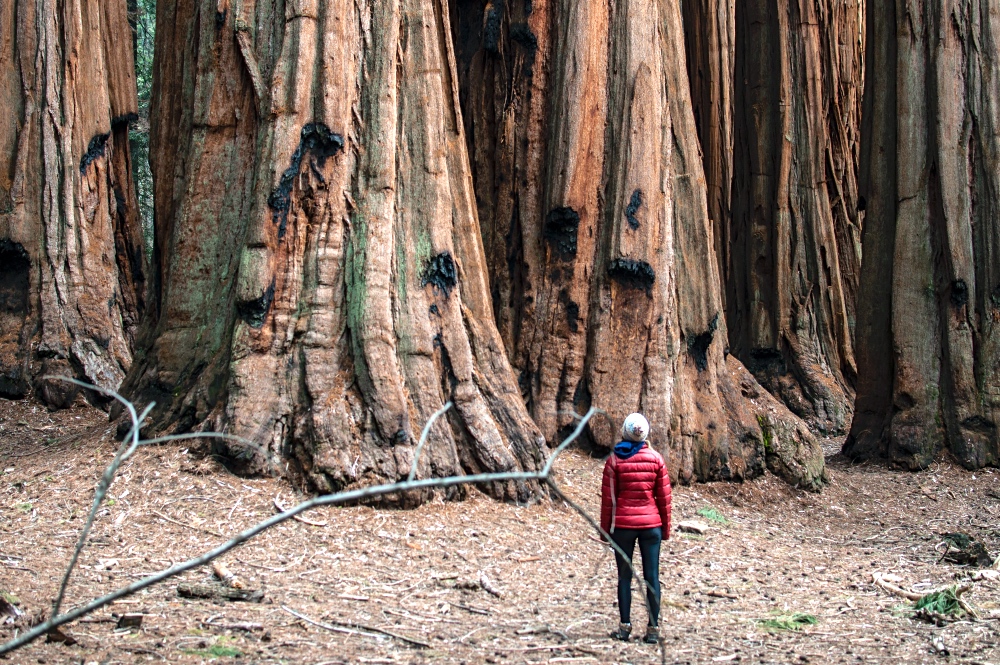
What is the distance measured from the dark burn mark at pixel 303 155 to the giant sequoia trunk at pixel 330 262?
10 millimetres

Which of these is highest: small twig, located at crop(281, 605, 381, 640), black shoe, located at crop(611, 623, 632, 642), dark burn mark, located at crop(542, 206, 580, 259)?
dark burn mark, located at crop(542, 206, 580, 259)

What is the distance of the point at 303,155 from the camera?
6.78m

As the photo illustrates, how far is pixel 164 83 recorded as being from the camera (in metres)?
9.05

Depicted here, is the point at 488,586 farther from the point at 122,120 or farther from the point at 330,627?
the point at 122,120

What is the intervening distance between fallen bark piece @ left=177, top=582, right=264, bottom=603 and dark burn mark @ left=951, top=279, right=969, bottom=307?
26.1 ft

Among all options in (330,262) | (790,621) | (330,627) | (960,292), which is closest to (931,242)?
(960,292)

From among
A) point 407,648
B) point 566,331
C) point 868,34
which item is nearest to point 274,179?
point 566,331

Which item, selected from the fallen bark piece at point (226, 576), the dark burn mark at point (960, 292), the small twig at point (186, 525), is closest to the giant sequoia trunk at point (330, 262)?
the small twig at point (186, 525)

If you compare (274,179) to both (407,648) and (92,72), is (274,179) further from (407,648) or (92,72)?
(92,72)

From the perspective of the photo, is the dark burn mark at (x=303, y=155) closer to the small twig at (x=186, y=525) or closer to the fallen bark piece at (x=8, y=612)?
the small twig at (x=186, y=525)

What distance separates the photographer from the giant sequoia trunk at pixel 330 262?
6.48 m

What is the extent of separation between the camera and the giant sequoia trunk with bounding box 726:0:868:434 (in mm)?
13898

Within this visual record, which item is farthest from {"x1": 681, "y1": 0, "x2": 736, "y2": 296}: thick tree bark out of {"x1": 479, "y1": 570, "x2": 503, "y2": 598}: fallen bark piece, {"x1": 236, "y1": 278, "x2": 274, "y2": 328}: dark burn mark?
{"x1": 479, "y1": 570, "x2": 503, "y2": 598}: fallen bark piece

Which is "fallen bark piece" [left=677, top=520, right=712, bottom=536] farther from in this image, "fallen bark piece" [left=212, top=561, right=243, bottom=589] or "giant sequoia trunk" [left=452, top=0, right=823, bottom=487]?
"fallen bark piece" [left=212, top=561, right=243, bottom=589]
